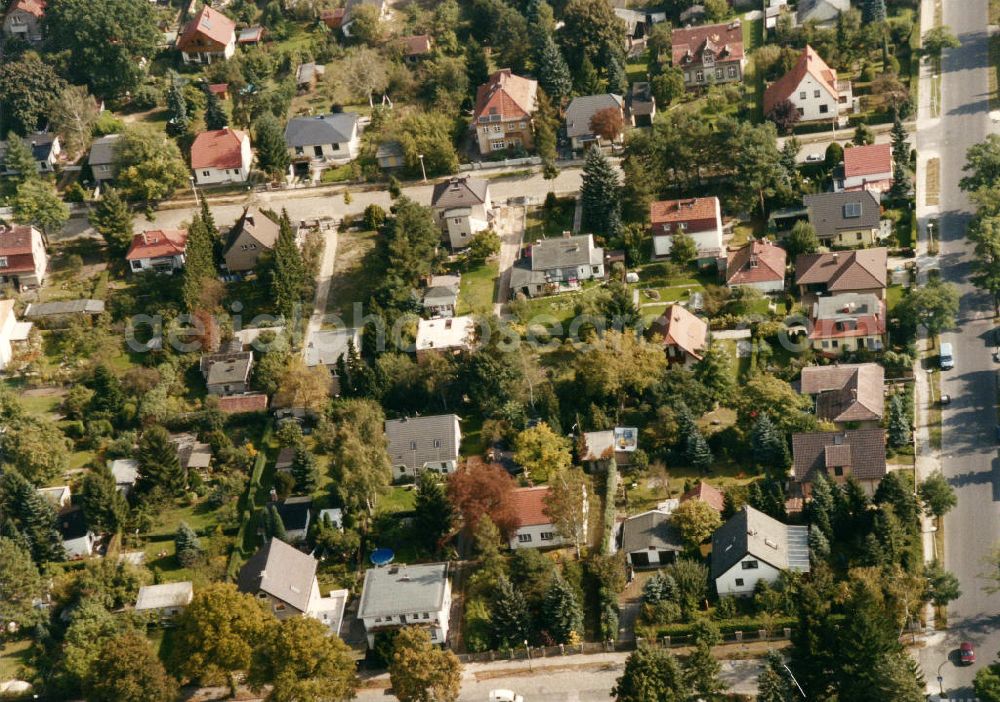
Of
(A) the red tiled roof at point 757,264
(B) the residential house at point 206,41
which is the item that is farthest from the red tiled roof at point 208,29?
(A) the red tiled roof at point 757,264

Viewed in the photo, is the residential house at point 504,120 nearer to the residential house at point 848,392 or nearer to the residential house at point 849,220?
the residential house at point 849,220

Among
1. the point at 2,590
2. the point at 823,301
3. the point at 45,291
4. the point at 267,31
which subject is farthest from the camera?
the point at 267,31

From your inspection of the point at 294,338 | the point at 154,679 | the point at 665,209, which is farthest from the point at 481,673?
the point at 665,209

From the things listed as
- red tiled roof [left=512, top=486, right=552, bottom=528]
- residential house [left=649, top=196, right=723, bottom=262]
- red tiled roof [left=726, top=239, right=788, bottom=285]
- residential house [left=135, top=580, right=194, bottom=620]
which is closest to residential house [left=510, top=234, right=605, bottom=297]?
residential house [left=649, top=196, right=723, bottom=262]

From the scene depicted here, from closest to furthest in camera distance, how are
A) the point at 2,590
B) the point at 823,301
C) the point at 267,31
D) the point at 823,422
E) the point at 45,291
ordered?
1. the point at 2,590
2. the point at 823,422
3. the point at 823,301
4. the point at 45,291
5. the point at 267,31

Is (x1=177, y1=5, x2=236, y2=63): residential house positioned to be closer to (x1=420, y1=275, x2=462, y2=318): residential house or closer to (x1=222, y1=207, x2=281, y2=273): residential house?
(x1=222, y1=207, x2=281, y2=273): residential house

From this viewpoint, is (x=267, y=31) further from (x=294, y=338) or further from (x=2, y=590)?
(x=2, y=590)

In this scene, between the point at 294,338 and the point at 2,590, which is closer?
the point at 2,590

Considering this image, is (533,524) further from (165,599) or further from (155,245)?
(155,245)
